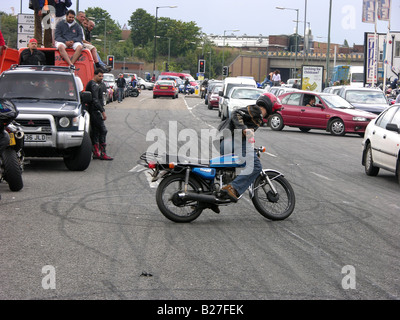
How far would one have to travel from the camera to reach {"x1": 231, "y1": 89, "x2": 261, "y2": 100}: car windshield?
29828 millimetres

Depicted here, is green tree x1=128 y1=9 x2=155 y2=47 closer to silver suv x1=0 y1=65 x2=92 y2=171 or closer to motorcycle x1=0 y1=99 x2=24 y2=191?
silver suv x1=0 y1=65 x2=92 y2=171

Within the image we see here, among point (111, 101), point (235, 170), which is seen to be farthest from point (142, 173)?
point (111, 101)

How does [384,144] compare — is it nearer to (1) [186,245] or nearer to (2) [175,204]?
(2) [175,204]

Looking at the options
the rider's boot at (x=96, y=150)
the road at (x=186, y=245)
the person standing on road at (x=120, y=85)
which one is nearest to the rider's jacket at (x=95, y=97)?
the rider's boot at (x=96, y=150)

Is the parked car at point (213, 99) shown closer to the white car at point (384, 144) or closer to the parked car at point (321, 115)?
the parked car at point (321, 115)

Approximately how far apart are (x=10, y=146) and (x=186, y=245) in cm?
453

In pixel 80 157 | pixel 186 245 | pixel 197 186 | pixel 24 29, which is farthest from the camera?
pixel 24 29

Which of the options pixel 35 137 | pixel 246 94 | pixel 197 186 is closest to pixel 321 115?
pixel 246 94

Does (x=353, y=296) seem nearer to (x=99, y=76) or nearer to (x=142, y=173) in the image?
(x=142, y=173)

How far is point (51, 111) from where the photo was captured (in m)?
13.4

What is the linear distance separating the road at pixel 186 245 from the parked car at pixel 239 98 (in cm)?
1564

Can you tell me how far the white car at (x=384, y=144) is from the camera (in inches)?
533

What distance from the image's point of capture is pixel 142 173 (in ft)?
44.6
